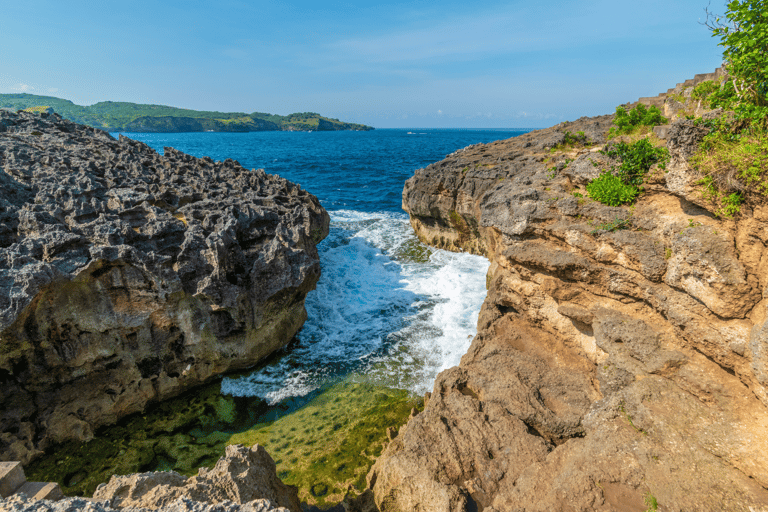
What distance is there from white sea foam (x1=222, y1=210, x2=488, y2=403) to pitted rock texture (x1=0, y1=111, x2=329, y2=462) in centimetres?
127

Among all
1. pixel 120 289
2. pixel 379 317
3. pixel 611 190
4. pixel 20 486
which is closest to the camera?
pixel 20 486

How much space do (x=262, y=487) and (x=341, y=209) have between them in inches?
1171

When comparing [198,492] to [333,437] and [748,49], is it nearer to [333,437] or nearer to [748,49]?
[333,437]

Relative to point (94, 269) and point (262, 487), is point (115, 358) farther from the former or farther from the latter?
point (262, 487)

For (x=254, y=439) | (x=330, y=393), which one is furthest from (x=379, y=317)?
(x=254, y=439)

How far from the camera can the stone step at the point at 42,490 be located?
5215 mm

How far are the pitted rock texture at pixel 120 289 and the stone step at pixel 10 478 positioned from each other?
4.78 meters

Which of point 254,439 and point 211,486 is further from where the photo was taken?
point 254,439

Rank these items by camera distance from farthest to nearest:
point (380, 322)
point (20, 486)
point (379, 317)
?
1. point (379, 317)
2. point (380, 322)
3. point (20, 486)

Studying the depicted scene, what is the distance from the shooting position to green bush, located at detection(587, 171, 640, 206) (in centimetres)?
900

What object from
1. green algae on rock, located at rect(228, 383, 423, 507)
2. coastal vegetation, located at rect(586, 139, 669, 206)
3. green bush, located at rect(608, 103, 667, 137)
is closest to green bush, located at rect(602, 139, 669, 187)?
coastal vegetation, located at rect(586, 139, 669, 206)

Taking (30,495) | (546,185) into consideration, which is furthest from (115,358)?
(546,185)

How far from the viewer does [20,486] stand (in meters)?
5.50

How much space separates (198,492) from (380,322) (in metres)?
10.7
